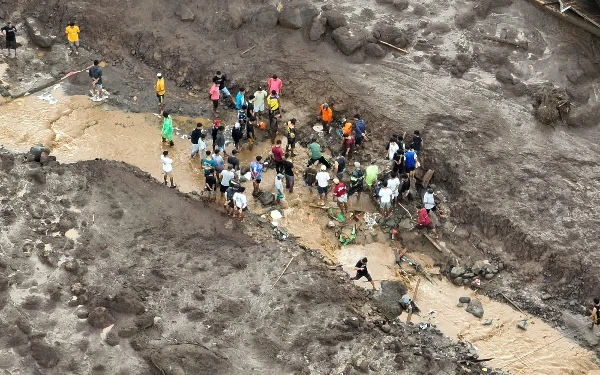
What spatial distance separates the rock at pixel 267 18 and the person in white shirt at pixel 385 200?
7196 millimetres

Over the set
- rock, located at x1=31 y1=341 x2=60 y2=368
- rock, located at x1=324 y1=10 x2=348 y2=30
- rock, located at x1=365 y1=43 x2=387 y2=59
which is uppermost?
rock, located at x1=324 y1=10 x2=348 y2=30

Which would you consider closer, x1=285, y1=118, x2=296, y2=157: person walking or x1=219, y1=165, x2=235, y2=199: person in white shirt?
x1=219, y1=165, x2=235, y2=199: person in white shirt

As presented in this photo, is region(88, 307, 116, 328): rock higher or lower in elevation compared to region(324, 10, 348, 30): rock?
lower

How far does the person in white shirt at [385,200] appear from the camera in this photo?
19422mm

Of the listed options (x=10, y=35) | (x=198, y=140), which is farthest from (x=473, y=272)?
(x=10, y=35)

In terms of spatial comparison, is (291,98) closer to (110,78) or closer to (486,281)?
(110,78)

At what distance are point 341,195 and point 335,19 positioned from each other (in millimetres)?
6591

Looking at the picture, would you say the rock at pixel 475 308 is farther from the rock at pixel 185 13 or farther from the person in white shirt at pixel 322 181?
the rock at pixel 185 13

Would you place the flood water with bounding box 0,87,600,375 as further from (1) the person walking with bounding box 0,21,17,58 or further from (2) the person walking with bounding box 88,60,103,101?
(1) the person walking with bounding box 0,21,17,58

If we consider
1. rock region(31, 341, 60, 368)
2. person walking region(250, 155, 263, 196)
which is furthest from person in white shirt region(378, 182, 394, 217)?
rock region(31, 341, 60, 368)

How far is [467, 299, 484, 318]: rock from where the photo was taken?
18203 millimetres

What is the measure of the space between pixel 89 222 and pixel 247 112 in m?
5.68

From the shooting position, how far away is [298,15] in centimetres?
2366

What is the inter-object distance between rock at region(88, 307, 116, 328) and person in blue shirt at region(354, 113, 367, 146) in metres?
8.95
